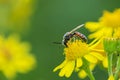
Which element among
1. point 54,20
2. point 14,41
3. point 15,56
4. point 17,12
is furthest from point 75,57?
point 17,12

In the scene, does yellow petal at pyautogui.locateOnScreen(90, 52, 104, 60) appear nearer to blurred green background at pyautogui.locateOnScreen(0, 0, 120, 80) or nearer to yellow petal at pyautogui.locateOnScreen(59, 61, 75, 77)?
yellow petal at pyautogui.locateOnScreen(59, 61, 75, 77)

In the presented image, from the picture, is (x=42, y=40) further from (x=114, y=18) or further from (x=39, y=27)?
(x=114, y=18)

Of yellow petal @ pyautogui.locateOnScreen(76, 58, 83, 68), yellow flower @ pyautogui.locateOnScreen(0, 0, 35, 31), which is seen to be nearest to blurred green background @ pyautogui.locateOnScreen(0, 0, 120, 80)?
yellow flower @ pyautogui.locateOnScreen(0, 0, 35, 31)

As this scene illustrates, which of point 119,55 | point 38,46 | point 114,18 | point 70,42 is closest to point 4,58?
point 38,46

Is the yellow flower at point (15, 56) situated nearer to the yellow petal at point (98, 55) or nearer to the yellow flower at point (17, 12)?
the yellow flower at point (17, 12)

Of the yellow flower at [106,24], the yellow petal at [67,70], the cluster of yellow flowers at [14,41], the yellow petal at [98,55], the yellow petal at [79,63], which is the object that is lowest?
the cluster of yellow flowers at [14,41]

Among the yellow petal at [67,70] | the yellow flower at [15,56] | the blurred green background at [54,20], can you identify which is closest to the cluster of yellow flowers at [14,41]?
the yellow flower at [15,56]
